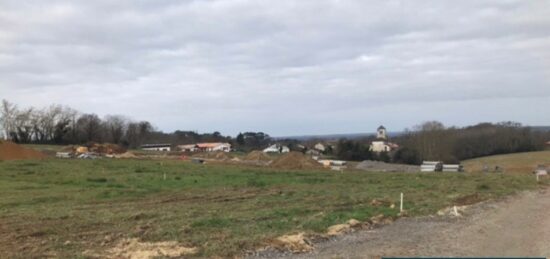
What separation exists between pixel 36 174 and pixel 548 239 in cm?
3761

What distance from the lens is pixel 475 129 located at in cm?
13475

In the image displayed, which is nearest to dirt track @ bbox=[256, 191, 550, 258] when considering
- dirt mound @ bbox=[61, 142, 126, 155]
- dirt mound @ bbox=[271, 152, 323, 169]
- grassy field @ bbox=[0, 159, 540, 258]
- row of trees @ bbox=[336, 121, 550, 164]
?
grassy field @ bbox=[0, 159, 540, 258]

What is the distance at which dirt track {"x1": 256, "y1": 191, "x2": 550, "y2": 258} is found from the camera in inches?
475

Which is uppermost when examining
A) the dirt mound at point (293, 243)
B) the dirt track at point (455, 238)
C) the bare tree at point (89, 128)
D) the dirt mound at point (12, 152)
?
the bare tree at point (89, 128)

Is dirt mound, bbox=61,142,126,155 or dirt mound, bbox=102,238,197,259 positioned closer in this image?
dirt mound, bbox=102,238,197,259

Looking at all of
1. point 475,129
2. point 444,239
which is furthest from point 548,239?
point 475,129

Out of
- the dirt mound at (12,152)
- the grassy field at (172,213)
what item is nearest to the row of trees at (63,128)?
the dirt mound at (12,152)

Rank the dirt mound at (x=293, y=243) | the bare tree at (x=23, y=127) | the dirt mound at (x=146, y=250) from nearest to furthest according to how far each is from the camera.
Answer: the dirt mound at (x=146, y=250) → the dirt mound at (x=293, y=243) → the bare tree at (x=23, y=127)

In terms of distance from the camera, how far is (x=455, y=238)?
46.7 ft

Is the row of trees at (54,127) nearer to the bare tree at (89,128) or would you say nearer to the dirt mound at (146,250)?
the bare tree at (89,128)

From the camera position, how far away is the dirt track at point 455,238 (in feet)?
39.5

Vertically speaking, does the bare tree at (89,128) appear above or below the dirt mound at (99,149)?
above

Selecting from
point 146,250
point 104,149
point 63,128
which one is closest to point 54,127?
point 63,128

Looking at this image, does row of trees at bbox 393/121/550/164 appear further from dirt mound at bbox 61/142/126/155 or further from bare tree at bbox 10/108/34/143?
bare tree at bbox 10/108/34/143
